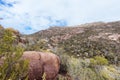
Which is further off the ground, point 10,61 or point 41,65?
point 10,61

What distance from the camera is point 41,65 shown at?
10750 millimetres

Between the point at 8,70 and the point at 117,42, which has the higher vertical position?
the point at 8,70

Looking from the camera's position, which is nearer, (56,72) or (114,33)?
(56,72)

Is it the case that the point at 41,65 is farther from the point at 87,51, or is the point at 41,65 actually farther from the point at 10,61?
the point at 87,51

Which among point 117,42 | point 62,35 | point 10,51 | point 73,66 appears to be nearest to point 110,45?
point 117,42

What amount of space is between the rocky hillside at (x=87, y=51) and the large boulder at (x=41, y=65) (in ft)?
3.09

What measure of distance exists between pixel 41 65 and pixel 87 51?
30133 millimetres

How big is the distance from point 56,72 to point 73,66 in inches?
86.7

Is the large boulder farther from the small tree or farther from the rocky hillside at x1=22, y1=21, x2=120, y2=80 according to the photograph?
the small tree

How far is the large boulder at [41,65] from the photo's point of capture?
1042 centimetres

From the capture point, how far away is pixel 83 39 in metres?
53.1

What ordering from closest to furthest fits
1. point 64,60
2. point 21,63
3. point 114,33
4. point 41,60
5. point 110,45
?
point 21,63 → point 41,60 → point 64,60 → point 110,45 → point 114,33

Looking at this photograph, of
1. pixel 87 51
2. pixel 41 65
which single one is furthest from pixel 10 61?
pixel 87 51

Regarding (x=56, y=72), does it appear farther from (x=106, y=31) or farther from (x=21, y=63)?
(x=106, y=31)
